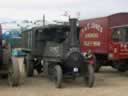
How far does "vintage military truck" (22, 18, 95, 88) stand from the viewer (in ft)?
46.5

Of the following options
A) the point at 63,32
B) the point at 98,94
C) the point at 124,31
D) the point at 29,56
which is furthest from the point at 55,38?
the point at 98,94

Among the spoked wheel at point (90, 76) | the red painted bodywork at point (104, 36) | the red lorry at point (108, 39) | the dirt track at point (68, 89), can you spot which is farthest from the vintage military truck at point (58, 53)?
the red painted bodywork at point (104, 36)

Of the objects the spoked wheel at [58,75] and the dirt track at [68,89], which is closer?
the dirt track at [68,89]

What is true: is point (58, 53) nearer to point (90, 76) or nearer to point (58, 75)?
point (58, 75)

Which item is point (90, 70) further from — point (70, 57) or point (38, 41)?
point (38, 41)

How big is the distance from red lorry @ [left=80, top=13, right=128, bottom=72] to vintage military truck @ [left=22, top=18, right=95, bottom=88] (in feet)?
4.36

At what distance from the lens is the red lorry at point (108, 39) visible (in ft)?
57.0

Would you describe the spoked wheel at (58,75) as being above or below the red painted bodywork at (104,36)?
below

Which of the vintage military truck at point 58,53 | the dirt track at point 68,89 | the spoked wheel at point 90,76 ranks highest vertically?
the vintage military truck at point 58,53

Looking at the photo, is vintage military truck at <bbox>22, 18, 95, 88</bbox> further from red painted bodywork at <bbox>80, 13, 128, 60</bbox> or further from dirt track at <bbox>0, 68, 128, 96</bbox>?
red painted bodywork at <bbox>80, 13, 128, 60</bbox>

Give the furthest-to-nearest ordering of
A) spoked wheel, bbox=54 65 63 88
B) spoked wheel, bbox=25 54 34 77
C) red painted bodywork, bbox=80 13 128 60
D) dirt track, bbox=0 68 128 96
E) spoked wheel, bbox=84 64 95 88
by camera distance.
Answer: spoked wheel, bbox=25 54 34 77 < red painted bodywork, bbox=80 13 128 60 < spoked wheel, bbox=84 64 95 88 < spoked wheel, bbox=54 65 63 88 < dirt track, bbox=0 68 128 96

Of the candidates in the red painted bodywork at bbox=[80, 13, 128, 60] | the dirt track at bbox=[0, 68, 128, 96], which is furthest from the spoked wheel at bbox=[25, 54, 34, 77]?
the red painted bodywork at bbox=[80, 13, 128, 60]

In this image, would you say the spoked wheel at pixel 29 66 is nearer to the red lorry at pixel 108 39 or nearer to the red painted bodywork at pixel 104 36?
the red lorry at pixel 108 39

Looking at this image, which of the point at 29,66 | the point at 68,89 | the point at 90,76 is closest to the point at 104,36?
the point at 29,66
